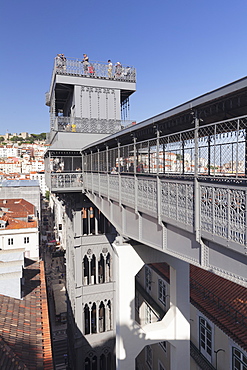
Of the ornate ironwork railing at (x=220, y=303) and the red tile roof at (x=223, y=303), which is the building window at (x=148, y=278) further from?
the ornate ironwork railing at (x=220, y=303)

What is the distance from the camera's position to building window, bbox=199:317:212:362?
28.1ft

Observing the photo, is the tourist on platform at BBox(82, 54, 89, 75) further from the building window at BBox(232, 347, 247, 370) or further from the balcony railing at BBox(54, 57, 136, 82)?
the building window at BBox(232, 347, 247, 370)

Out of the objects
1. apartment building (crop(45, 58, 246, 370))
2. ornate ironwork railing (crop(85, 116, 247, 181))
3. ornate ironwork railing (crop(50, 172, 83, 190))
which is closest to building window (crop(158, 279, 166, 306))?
apartment building (crop(45, 58, 246, 370))

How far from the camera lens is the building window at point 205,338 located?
8.58 m

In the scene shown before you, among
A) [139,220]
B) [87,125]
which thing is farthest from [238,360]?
[87,125]

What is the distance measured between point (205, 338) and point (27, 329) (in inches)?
222

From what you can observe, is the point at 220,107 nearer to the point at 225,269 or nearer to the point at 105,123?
the point at 225,269

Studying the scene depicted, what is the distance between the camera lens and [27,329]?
884cm

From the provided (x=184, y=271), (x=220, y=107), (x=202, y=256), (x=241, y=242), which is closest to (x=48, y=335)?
(x=184, y=271)

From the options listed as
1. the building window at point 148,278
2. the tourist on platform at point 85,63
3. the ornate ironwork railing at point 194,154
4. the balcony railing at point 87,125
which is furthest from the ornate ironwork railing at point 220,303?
the tourist on platform at point 85,63

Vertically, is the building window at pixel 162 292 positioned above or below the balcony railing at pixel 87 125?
below

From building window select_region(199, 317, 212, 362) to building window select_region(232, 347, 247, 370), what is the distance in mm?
1117

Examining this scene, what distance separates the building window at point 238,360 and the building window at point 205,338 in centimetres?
112

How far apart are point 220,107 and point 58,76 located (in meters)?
10.9
